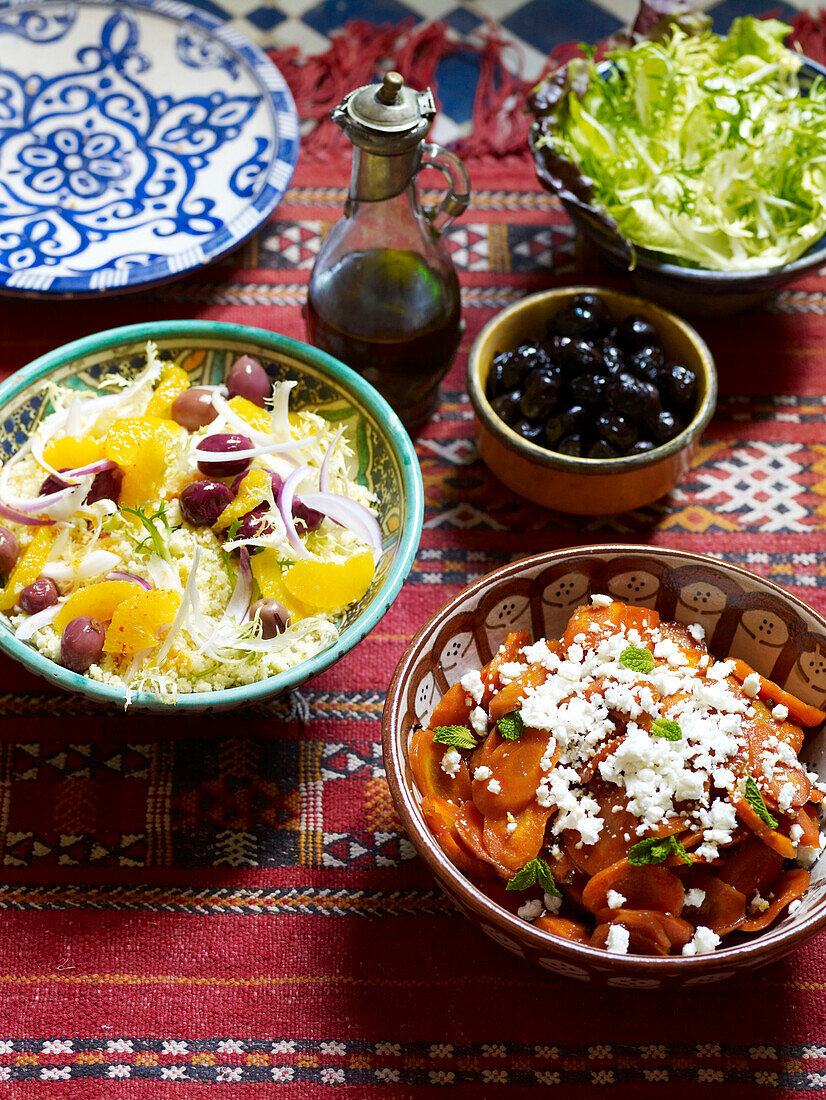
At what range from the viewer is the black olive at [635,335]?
1.80 metres

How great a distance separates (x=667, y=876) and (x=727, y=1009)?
270 millimetres

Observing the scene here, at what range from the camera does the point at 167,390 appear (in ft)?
5.49

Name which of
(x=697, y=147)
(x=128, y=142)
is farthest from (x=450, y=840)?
(x=128, y=142)

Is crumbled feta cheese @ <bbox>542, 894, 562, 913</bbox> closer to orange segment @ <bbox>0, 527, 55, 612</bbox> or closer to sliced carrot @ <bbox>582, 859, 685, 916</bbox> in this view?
sliced carrot @ <bbox>582, 859, 685, 916</bbox>

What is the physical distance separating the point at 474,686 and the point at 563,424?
53 centimetres

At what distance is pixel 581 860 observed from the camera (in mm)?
1260

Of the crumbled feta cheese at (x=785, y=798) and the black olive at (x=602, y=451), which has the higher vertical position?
the black olive at (x=602, y=451)

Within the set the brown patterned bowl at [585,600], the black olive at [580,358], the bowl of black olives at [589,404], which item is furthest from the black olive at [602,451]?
the brown patterned bowl at [585,600]

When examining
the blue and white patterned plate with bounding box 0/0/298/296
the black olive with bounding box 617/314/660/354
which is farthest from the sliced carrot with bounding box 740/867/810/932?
the blue and white patterned plate with bounding box 0/0/298/296

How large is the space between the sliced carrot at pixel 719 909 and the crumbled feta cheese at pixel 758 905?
0.04 feet

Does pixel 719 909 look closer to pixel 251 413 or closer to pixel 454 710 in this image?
pixel 454 710

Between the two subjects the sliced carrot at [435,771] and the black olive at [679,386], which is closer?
the sliced carrot at [435,771]

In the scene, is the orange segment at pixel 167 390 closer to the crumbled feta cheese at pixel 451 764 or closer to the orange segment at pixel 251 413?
the orange segment at pixel 251 413

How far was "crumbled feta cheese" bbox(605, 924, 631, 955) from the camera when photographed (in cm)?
117
